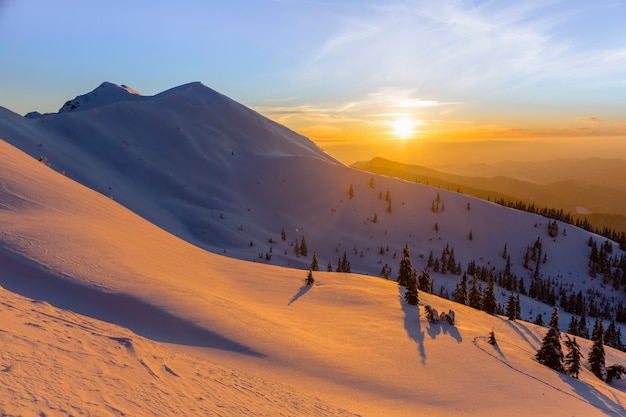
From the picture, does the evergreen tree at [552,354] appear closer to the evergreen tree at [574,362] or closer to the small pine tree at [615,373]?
the evergreen tree at [574,362]

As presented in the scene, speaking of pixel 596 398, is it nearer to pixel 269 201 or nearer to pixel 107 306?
pixel 107 306

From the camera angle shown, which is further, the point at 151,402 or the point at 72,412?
the point at 151,402

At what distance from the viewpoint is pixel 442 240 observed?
506 ft

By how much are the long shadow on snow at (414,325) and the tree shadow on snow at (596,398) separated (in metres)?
9.27

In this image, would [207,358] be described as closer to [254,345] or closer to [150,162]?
[254,345]

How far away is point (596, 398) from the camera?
21.3 m

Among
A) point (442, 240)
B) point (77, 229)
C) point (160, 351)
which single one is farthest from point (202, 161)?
point (160, 351)

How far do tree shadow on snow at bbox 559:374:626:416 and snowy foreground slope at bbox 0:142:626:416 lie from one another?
0.54 feet

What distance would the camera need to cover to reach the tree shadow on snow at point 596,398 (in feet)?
64.8

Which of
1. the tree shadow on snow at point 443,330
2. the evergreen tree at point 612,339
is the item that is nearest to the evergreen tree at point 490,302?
the tree shadow on snow at point 443,330

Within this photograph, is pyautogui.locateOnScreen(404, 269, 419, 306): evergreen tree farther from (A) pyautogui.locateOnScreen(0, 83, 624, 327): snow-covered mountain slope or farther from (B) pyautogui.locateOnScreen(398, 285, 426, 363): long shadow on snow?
(A) pyautogui.locateOnScreen(0, 83, 624, 327): snow-covered mountain slope

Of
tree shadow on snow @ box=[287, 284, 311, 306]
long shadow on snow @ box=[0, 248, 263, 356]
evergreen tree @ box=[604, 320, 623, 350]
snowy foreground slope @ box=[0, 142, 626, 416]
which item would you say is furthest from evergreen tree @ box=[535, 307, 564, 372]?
evergreen tree @ box=[604, 320, 623, 350]

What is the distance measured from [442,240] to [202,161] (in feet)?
374

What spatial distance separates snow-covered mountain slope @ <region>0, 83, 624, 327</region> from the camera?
373 ft
